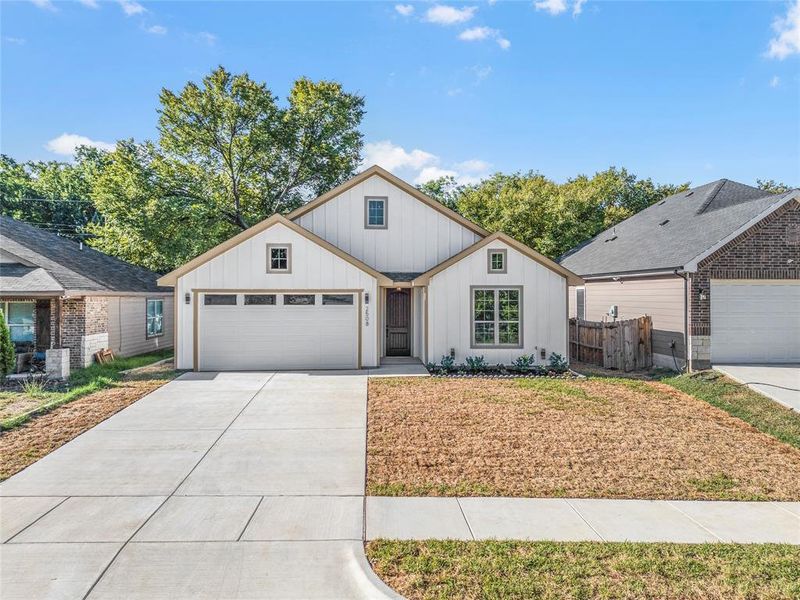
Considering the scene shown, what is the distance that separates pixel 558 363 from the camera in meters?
13.8

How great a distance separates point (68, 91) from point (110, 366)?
1052cm

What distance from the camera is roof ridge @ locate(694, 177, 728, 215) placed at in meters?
16.4

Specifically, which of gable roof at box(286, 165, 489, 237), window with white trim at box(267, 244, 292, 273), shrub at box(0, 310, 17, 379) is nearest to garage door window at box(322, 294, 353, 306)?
window with white trim at box(267, 244, 292, 273)

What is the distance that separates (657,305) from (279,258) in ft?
38.6

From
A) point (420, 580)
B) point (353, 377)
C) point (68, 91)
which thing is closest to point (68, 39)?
point (68, 91)

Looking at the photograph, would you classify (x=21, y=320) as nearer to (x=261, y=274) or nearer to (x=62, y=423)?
(x=261, y=274)

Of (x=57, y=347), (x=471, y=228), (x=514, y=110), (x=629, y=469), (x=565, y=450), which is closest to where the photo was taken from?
(x=629, y=469)

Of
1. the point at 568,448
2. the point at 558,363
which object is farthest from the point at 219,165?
the point at 568,448

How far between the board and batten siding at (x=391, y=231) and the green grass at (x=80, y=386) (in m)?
7.21

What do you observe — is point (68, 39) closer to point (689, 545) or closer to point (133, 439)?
point (133, 439)

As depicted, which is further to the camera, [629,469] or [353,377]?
[353,377]

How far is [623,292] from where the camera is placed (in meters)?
16.2

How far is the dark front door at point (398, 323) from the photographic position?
53.4 feet

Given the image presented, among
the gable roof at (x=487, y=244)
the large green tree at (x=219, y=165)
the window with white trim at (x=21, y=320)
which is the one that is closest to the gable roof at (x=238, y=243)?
the gable roof at (x=487, y=244)
